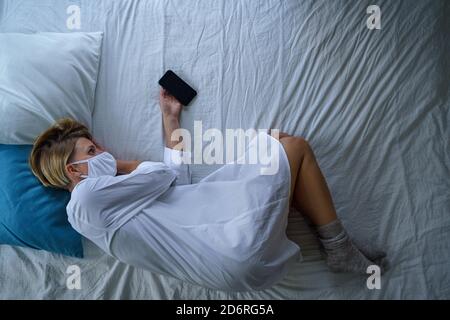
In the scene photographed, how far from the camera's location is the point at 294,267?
1.01 metres

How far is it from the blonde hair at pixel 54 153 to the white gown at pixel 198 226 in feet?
0.42

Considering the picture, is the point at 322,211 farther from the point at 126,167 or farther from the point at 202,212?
the point at 126,167

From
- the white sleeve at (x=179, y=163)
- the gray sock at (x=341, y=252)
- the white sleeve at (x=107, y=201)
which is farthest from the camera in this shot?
the white sleeve at (x=179, y=163)

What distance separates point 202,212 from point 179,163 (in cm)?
21

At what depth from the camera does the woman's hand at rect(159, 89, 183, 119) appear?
3.72 feet

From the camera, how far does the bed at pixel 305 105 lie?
1002 millimetres

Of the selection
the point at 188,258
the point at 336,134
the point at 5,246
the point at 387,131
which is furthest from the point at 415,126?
the point at 5,246

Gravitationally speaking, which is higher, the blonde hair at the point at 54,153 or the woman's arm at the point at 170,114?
the woman's arm at the point at 170,114

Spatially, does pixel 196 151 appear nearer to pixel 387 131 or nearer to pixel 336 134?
pixel 336 134

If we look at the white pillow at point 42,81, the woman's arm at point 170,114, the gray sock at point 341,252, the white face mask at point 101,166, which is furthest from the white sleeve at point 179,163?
the gray sock at point 341,252

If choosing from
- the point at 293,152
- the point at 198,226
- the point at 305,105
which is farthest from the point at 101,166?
the point at 305,105

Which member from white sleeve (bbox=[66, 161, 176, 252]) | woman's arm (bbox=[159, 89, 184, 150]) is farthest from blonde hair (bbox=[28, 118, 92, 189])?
woman's arm (bbox=[159, 89, 184, 150])

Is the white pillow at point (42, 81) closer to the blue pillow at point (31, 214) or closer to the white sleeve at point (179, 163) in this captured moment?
the blue pillow at point (31, 214)

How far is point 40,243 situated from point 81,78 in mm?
539
